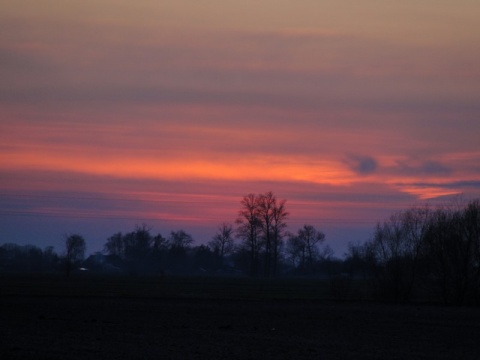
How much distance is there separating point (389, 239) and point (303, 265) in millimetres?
126546

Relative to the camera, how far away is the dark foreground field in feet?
72.6

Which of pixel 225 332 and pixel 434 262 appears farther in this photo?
pixel 434 262

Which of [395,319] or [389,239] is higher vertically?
[389,239]

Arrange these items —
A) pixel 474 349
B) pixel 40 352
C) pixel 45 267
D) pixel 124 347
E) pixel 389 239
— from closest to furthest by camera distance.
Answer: pixel 40 352 → pixel 124 347 → pixel 474 349 → pixel 389 239 → pixel 45 267

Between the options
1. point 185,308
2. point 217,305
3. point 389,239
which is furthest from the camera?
point 389,239

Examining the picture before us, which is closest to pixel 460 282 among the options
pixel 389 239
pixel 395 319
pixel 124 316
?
pixel 389 239

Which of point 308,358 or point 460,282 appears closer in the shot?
point 308,358

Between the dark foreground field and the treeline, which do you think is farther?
the treeline

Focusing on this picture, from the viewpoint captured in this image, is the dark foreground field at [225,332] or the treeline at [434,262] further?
the treeline at [434,262]

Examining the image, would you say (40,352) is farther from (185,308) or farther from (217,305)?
(217,305)

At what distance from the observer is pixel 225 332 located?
2888cm

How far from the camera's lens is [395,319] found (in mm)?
38250

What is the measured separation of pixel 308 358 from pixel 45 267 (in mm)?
173752

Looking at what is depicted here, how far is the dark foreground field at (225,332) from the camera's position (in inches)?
872
